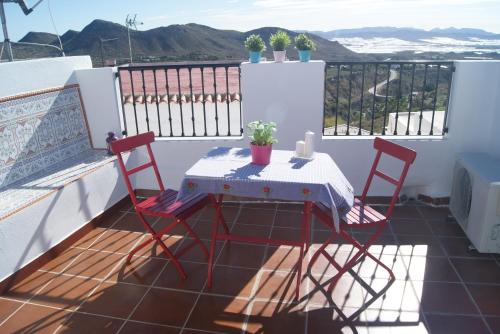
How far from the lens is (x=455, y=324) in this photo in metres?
2.23

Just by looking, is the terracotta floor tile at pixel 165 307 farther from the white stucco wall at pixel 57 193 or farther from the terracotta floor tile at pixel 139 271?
the white stucco wall at pixel 57 193

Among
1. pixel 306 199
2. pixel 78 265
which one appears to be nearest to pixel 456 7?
pixel 306 199

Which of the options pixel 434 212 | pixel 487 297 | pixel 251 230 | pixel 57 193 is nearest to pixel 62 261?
pixel 57 193

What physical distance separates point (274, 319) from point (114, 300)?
1.07 meters

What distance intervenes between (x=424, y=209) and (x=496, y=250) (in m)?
0.94

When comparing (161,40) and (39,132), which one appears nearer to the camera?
(39,132)

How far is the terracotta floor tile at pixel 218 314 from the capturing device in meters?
2.24

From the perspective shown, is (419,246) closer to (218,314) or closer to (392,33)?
(218,314)

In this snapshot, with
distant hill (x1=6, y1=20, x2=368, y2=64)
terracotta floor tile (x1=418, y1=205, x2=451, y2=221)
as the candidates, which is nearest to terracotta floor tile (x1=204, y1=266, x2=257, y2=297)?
terracotta floor tile (x1=418, y1=205, x2=451, y2=221)

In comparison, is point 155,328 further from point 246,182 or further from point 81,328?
point 246,182

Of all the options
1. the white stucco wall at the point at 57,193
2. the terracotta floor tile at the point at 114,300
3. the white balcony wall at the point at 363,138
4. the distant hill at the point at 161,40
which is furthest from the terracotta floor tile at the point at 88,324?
the distant hill at the point at 161,40

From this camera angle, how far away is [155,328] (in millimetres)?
2242

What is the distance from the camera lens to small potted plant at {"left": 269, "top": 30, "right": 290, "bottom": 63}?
3.64 m

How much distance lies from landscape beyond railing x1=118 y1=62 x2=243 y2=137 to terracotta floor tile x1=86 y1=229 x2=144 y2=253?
1.15 metres
